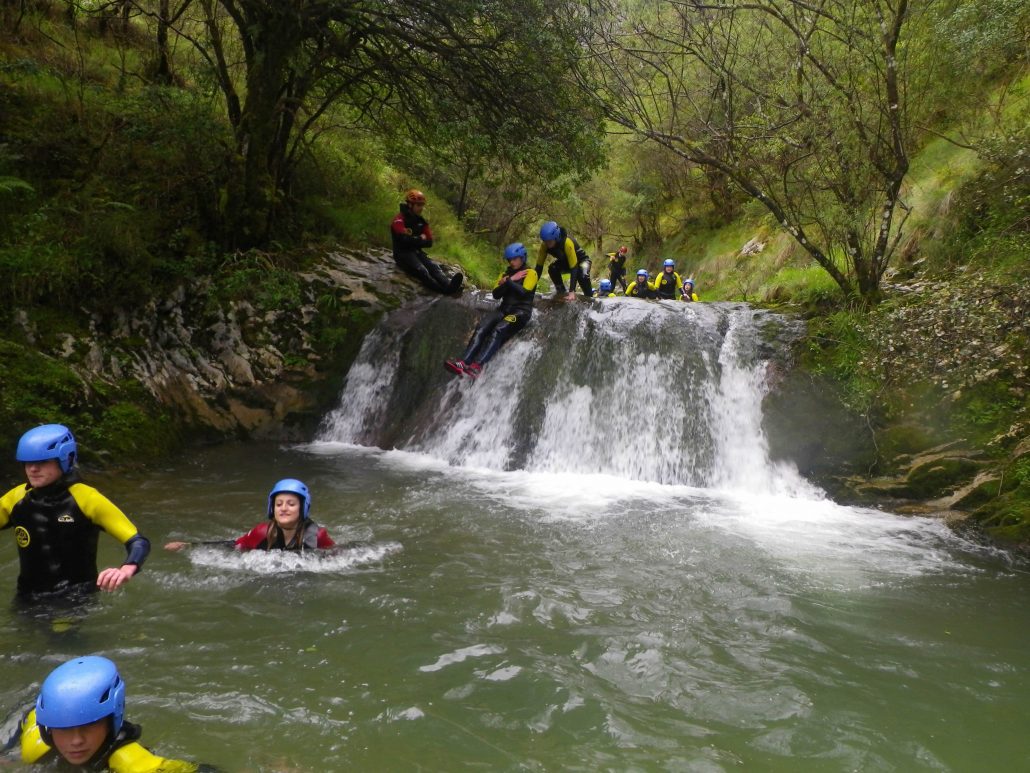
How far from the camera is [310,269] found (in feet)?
36.9

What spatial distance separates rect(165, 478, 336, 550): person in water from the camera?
15.3ft

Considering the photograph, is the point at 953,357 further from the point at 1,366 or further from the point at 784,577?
the point at 1,366

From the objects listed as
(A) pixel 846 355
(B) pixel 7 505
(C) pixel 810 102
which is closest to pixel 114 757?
(B) pixel 7 505

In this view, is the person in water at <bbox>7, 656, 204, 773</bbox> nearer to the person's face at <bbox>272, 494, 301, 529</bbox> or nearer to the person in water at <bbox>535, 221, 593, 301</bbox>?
the person's face at <bbox>272, 494, 301, 529</bbox>

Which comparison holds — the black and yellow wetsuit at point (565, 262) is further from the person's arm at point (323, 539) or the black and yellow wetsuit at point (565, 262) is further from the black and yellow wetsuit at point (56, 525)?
the black and yellow wetsuit at point (56, 525)

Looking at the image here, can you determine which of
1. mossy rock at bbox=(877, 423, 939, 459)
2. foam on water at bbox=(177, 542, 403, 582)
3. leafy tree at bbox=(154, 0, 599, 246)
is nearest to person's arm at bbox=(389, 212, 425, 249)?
leafy tree at bbox=(154, 0, 599, 246)

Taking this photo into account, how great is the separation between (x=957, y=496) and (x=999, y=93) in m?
6.57

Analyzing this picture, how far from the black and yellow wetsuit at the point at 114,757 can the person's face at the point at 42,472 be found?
62.7 inches

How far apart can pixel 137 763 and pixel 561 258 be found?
9.70 metres

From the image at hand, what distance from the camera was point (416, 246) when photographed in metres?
Result: 11.7

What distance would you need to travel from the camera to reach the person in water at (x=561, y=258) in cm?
1064

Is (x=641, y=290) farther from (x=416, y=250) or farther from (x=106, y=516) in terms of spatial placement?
(x=106, y=516)

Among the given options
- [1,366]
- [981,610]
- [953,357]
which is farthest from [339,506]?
[953,357]

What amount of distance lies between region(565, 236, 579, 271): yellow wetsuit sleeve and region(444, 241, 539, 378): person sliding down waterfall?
988 millimetres
